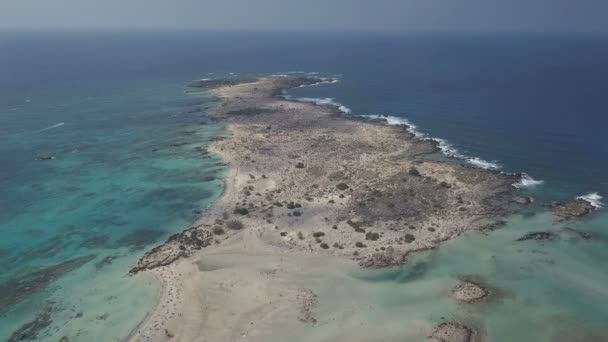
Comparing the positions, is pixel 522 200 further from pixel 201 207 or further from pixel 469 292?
pixel 201 207

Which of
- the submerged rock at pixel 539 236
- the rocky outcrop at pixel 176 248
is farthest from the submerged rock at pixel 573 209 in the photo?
the rocky outcrop at pixel 176 248

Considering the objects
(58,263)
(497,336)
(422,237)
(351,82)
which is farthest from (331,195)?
(351,82)

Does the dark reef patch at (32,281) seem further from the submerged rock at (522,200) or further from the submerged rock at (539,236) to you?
the submerged rock at (522,200)

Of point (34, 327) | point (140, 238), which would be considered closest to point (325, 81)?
point (140, 238)

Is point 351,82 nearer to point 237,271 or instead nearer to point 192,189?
point 192,189

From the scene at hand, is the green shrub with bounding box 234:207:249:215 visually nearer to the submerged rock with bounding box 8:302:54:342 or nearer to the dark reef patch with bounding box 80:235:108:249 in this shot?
the dark reef patch with bounding box 80:235:108:249

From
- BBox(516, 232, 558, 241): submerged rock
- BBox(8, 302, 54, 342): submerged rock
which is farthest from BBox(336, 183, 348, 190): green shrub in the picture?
BBox(8, 302, 54, 342): submerged rock
